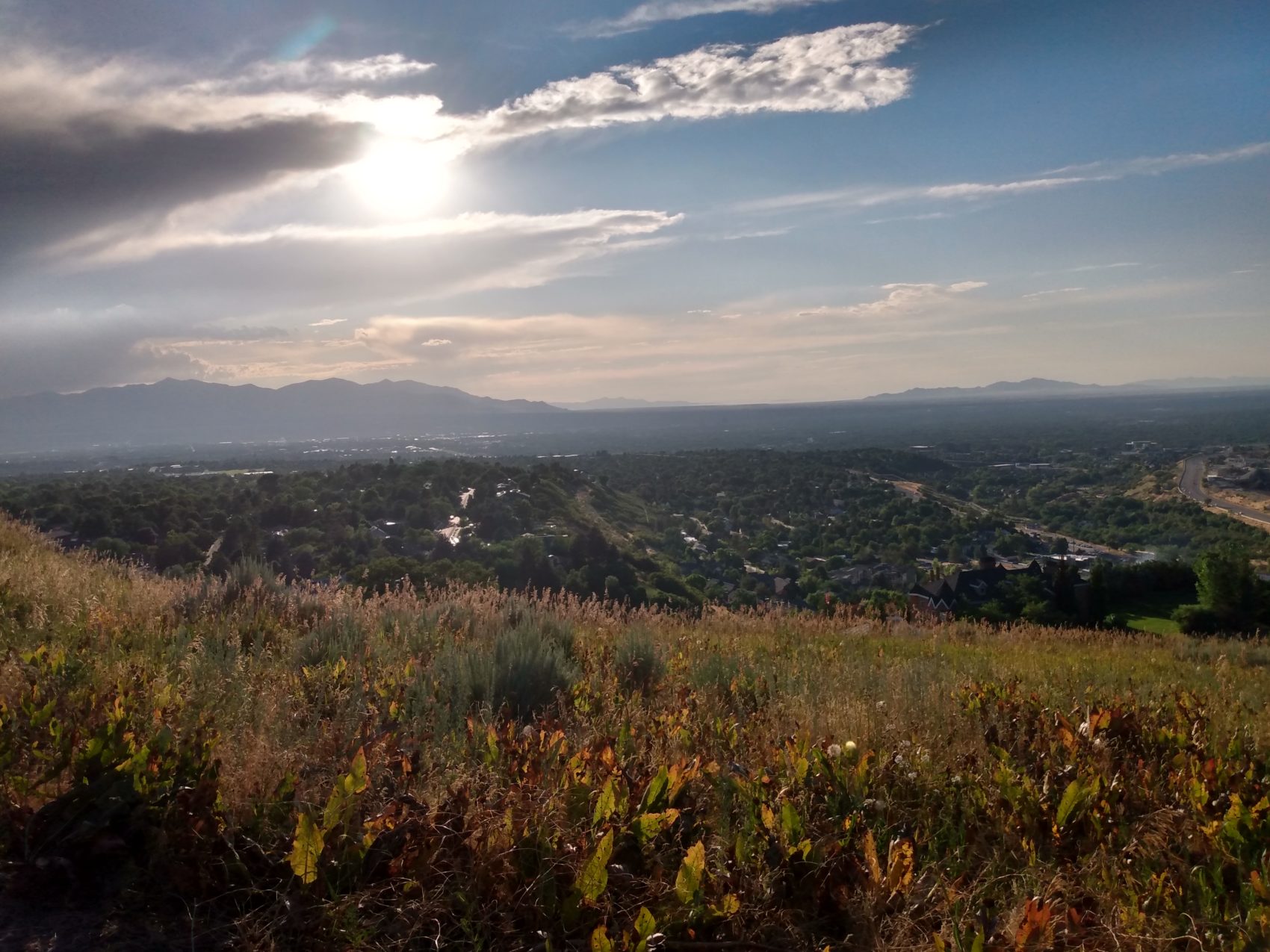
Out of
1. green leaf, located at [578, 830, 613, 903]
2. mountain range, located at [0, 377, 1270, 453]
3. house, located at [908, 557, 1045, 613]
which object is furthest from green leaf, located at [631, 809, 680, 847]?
mountain range, located at [0, 377, 1270, 453]

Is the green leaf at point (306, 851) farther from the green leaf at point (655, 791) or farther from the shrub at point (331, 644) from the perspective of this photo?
the shrub at point (331, 644)

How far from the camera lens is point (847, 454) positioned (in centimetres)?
7031

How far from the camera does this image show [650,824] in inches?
102

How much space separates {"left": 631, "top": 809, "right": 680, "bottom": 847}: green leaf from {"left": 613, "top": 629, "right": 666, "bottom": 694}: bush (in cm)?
232

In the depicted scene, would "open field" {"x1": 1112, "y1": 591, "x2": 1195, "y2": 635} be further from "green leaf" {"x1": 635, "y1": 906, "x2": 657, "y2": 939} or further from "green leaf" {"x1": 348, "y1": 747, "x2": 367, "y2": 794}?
"green leaf" {"x1": 348, "y1": 747, "x2": 367, "y2": 794}

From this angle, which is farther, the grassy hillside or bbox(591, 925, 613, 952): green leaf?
the grassy hillside

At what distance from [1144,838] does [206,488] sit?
3170 cm

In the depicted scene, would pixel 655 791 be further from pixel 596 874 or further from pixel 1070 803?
pixel 1070 803

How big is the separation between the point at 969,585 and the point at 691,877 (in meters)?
22.4

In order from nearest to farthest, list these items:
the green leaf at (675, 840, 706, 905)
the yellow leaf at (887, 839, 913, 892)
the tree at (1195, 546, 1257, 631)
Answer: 1. the green leaf at (675, 840, 706, 905)
2. the yellow leaf at (887, 839, 913, 892)
3. the tree at (1195, 546, 1257, 631)

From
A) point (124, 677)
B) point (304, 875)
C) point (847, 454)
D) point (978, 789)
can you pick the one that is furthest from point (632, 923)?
point (847, 454)

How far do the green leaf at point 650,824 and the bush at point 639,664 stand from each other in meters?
2.32

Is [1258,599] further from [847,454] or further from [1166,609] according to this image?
[847,454]

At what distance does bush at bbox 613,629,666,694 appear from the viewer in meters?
5.23
